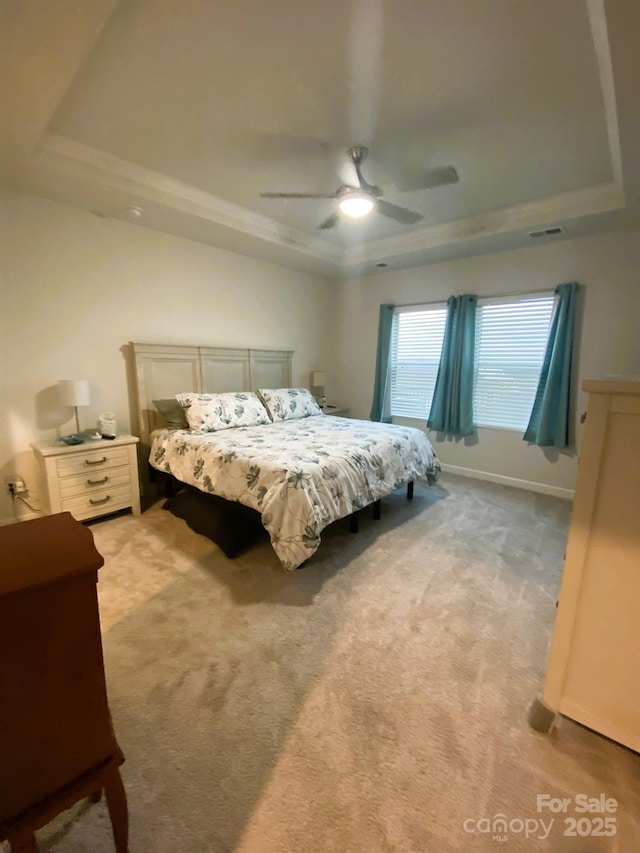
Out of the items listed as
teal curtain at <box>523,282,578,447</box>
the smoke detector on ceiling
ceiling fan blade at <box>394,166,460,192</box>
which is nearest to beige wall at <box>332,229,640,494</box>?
teal curtain at <box>523,282,578,447</box>

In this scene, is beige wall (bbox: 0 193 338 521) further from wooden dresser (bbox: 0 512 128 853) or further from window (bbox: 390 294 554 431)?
wooden dresser (bbox: 0 512 128 853)

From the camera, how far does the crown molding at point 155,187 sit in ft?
7.29

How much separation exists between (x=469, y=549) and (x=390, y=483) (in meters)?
0.71

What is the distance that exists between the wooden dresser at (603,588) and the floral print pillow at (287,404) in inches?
113

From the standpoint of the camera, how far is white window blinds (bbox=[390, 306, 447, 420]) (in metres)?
4.37

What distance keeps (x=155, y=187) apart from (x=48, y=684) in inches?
120

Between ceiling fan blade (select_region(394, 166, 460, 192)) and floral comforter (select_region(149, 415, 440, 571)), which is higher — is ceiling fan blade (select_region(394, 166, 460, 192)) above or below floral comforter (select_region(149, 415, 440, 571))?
above

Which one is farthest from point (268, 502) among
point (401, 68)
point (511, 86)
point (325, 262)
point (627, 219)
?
point (627, 219)

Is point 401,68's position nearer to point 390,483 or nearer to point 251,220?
point 251,220

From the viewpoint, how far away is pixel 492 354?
3918mm

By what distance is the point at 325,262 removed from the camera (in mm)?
4250

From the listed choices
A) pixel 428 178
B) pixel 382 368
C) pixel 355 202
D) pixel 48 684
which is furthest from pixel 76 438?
pixel 382 368

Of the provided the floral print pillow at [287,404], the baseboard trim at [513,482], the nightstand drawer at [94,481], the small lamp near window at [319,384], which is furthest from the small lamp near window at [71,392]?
the baseboard trim at [513,482]

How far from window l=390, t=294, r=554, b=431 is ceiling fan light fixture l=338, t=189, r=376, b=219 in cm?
207
